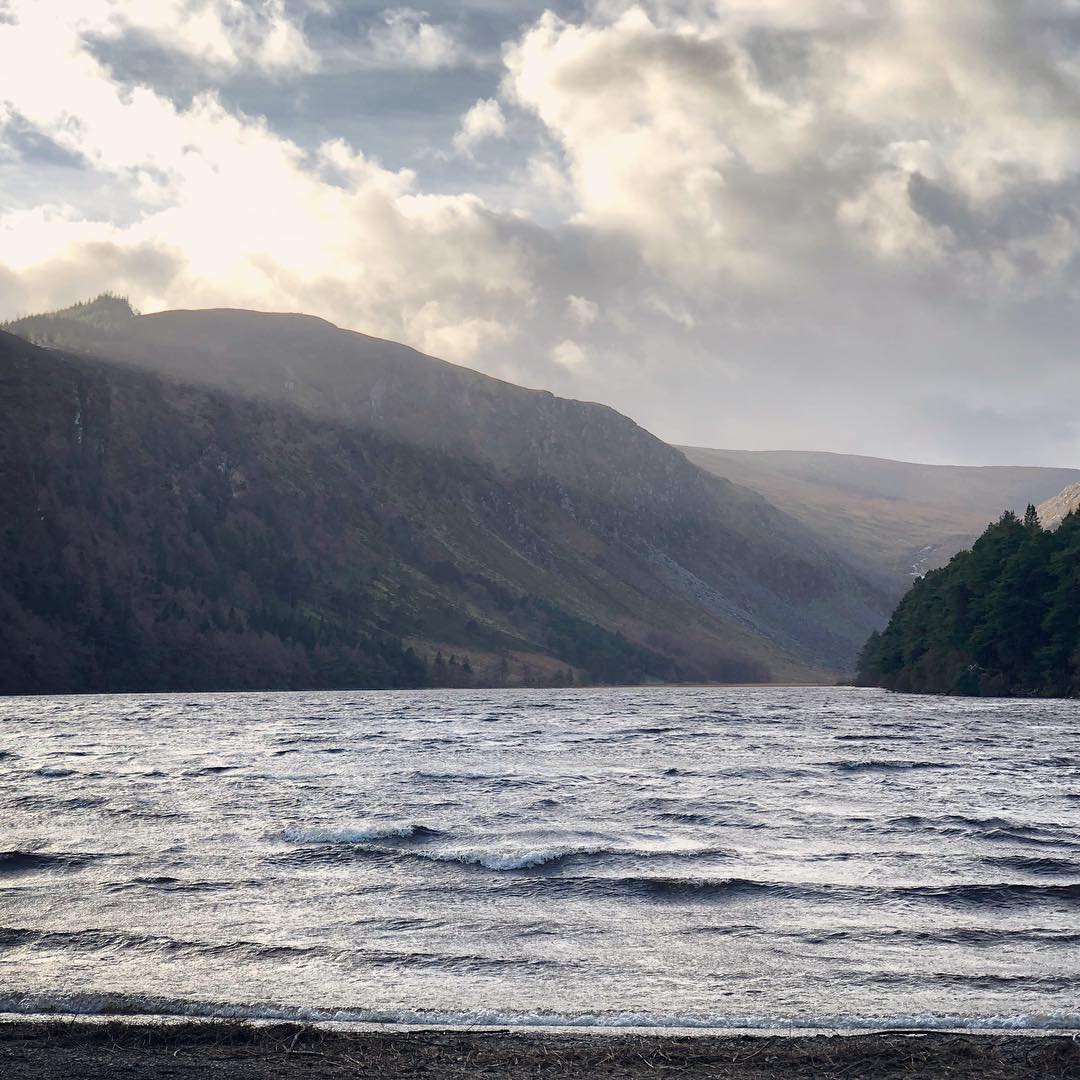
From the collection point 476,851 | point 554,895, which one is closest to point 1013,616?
point 476,851

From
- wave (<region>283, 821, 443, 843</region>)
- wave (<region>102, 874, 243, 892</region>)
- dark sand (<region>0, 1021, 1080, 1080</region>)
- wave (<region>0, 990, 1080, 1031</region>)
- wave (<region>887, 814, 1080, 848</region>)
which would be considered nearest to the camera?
dark sand (<region>0, 1021, 1080, 1080</region>)

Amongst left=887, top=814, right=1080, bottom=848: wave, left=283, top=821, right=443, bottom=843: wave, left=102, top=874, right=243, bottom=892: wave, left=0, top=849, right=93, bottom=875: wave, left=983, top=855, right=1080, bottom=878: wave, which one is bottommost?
left=0, top=849, right=93, bottom=875: wave

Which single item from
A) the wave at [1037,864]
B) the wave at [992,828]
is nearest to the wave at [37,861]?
the wave at [1037,864]

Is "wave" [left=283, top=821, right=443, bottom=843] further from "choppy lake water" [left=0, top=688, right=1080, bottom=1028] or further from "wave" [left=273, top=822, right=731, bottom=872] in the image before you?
"choppy lake water" [left=0, top=688, right=1080, bottom=1028]

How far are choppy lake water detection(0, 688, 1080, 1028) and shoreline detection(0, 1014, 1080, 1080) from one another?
95cm

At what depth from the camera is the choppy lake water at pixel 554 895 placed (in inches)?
740

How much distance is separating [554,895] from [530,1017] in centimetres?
896

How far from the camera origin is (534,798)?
Answer: 150 feet

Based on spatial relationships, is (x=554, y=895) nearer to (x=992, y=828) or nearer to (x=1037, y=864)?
(x=1037, y=864)

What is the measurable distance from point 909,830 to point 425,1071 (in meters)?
24.3

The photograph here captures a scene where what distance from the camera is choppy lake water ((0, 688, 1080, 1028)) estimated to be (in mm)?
18797

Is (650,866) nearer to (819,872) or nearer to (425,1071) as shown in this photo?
(819,872)

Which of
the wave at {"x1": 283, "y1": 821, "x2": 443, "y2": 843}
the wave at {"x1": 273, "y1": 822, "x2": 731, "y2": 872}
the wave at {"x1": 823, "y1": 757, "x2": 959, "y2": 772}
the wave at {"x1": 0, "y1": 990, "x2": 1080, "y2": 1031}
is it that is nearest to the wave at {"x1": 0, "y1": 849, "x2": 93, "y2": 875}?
the wave at {"x1": 273, "y1": 822, "x2": 731, "y2": 872}

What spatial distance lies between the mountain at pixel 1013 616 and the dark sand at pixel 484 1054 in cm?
13876
